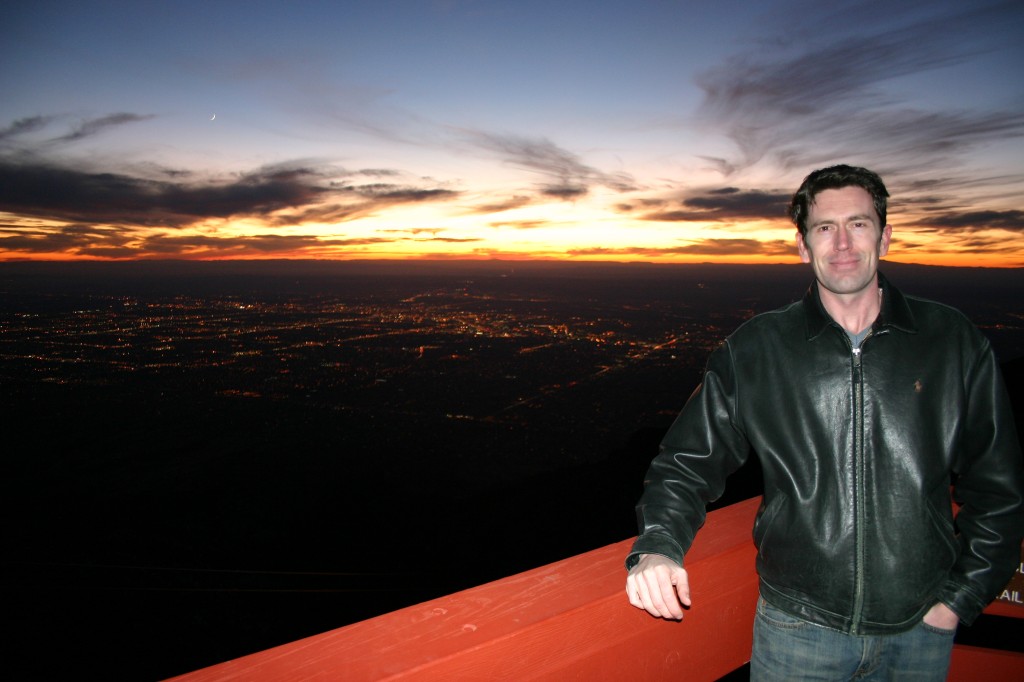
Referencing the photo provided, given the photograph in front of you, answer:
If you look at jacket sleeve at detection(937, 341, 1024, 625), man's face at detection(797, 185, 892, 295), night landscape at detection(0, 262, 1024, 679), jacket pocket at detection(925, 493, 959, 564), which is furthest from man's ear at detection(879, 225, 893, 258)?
night landscape at detection(0, 262, 1024, 679)

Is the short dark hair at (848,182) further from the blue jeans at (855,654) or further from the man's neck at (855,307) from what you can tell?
the blue jeans at (855,654)

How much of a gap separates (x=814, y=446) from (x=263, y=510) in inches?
1631

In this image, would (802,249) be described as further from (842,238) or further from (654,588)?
(654,588)

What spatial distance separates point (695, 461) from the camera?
4.25 ft

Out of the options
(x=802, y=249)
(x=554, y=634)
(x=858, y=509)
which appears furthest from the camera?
(x=802, y=249)

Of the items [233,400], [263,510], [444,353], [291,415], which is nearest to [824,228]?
[263,510]

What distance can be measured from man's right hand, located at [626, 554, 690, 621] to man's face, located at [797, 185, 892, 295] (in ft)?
2.86

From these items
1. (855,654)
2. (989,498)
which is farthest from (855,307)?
(855,654)

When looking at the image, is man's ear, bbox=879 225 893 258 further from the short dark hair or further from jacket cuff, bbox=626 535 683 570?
jacket cuff, bbox=626 535 683 570

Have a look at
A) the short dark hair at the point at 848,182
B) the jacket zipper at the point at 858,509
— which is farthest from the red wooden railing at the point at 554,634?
the short dark hair at the point at 848,182

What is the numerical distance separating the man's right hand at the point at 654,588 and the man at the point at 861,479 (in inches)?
5.3

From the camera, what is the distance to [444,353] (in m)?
86.4

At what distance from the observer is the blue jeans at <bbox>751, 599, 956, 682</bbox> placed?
50.9 inches

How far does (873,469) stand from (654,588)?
62 centimetres
